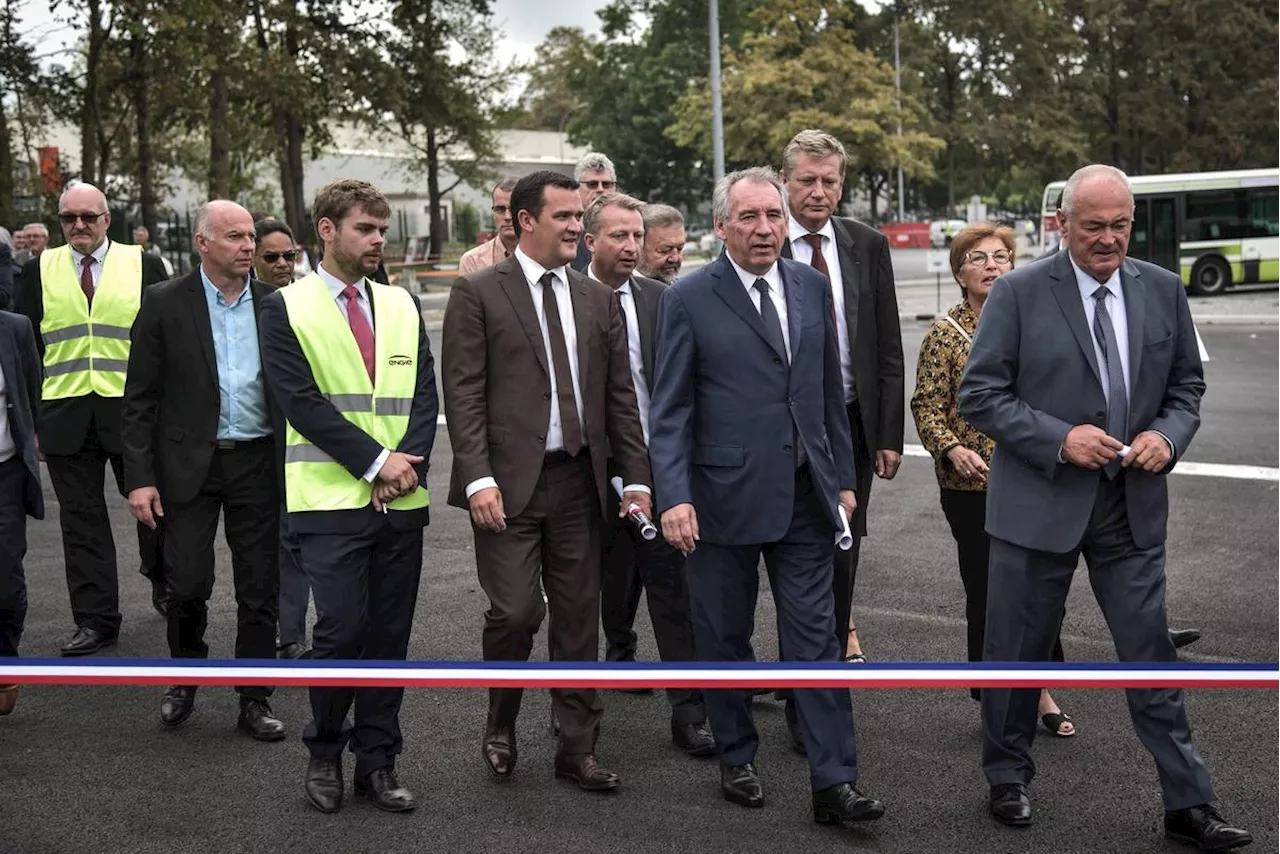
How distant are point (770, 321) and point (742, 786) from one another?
1.49 m

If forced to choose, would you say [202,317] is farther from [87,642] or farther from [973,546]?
[973,546]

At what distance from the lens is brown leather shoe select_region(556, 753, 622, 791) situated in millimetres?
5008

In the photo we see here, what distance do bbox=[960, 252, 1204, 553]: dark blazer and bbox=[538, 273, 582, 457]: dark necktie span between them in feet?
4.29

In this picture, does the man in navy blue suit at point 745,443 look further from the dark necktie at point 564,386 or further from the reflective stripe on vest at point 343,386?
the reflective stripe on vest at point 343,386

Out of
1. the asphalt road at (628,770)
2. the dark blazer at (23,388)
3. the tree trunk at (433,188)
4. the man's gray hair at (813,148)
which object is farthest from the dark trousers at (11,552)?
the tree trunk at (433,188)

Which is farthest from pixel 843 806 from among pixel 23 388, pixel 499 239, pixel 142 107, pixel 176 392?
pixel 142 107

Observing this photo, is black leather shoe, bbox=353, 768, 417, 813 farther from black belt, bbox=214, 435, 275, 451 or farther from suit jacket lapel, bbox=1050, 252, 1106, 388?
suit jacket lapel, bbox=1050, 252, 1106, 388

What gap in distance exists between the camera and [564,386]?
5137mm

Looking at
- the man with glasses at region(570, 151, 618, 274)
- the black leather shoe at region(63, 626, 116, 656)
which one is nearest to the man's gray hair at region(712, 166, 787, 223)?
the man with glasses at region(570, 151, 618, 274)

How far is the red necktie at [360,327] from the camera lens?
5.02 m

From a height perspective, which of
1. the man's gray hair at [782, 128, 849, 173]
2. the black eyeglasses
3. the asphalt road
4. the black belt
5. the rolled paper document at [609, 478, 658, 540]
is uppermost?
the man's gray hair at [782, 128, 849, 173]

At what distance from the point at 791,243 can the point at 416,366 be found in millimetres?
1573

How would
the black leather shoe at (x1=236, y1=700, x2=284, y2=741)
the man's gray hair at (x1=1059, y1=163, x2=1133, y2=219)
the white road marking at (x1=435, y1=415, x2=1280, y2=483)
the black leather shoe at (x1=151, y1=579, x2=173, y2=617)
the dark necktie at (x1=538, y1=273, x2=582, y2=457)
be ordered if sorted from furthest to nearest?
the white road marking at (x1=435, y1=415, x2=1280, y2=483) → the black leather shoe at (x1=151, y1=579, x2=173, y2=617) → the black leather shoe at (x1=236, y1=700, x2=284, y2=741) → the dark necktie at (x1=538, y1=273, x2=582, y2=457) → the man's gray hair at (x1=1059, y1=163, x2=1133, y2=219)

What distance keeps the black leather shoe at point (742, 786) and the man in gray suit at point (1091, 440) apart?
0.73 m
